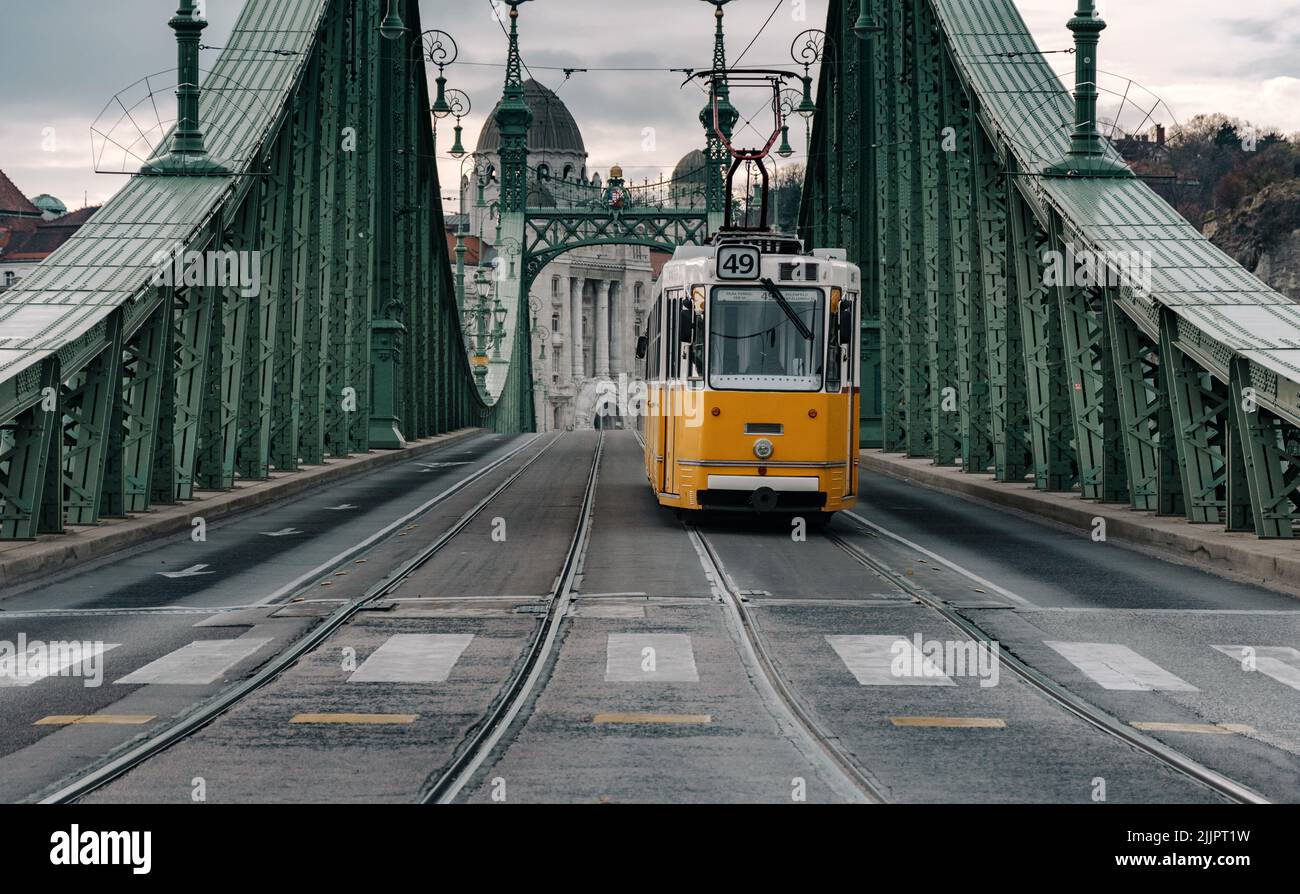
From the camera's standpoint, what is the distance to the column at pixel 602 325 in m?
174

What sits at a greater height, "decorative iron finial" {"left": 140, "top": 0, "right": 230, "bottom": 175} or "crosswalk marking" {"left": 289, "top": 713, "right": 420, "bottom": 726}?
"decorative iron finial" {"left": 140, "top": 0, "right": 230, "bottom": 175}

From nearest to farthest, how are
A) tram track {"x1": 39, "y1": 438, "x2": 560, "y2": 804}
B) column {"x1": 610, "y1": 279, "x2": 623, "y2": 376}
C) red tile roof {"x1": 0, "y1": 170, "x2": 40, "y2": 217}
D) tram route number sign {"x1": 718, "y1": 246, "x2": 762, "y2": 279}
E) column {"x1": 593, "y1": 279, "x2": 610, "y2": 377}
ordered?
tram track {"x1": 39, "y1": 438, "x2": 560, "y2": 804} → tram route number sign {"x1": 718, "y1": 246, "x2": 762, "y2": 279} → red tile roof {"x1": 0, "y1": 170, "x2": 40, "y2": 217} → column {"x1": 593, "y1": 279, "x2": 610, "y2": 377} → column {"x1": 610, "y1": 279, "x2": 623, "y2": 376}

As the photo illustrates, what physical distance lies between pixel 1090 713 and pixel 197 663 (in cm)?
569

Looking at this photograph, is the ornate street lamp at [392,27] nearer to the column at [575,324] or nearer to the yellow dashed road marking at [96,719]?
the yellow dashed road marking at [96,719]

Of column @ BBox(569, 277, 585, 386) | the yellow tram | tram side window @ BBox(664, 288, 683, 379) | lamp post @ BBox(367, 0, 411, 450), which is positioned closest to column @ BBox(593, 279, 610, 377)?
column @ BBox(569, 277, 585, 386)

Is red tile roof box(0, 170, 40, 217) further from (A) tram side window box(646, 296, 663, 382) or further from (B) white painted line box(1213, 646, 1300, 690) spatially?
(B) white painted line box(1213, 646, 1300, 690)

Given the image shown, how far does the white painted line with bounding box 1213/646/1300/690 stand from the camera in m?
11.6

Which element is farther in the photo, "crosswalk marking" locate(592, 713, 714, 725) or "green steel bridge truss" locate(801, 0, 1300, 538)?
"green steel bridge truss" locate(801, 0, 1300, 538)

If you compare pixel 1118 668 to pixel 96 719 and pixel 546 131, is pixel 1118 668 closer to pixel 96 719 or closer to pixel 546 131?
pixel 96 719

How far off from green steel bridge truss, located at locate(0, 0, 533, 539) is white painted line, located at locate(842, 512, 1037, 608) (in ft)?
29.1

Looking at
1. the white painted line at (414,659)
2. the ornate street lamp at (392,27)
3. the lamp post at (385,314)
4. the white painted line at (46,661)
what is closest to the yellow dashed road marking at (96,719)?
the white painted line at (46,661)

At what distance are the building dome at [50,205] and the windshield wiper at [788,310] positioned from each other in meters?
106

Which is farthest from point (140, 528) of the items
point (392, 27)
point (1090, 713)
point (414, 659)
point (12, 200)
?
point (12, 200)
